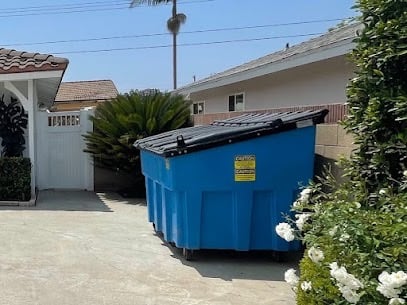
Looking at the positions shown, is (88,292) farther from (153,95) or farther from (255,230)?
(153,95)

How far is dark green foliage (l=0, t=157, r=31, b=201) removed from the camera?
10.4 meters

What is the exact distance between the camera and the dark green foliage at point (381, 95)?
350cm

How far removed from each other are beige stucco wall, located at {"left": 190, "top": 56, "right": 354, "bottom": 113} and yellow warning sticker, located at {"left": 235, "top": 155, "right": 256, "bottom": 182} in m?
2.95

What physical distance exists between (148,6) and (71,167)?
70.4 feet

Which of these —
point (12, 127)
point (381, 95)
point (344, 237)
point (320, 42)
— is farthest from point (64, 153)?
point (344, 237)

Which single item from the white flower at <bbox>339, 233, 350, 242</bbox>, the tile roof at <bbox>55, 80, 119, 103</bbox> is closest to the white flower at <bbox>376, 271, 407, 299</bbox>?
the white flower at <bbox>339, 233, 350, 242</bbox>

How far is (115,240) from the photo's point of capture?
7156 mm

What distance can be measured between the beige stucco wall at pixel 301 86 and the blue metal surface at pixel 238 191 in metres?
2.64

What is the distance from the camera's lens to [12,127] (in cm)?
1189

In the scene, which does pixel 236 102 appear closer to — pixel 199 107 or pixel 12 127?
pixel 199 107

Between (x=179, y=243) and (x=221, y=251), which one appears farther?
(x=221, y=251)

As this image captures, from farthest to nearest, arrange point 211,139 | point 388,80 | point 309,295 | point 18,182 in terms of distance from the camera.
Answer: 1. point 18,182
2. point 211,139
3. point 388,80
4. point 309,295

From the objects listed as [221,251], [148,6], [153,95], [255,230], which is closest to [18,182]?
[153,95]

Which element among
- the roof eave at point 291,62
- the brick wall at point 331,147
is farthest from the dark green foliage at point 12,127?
the brick wall at point 331,147
